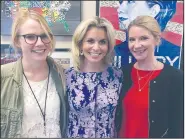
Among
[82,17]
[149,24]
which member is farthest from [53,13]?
[149,24]

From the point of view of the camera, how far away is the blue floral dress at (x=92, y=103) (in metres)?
1.14

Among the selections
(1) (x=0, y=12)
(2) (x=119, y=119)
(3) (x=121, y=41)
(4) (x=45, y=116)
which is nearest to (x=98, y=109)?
(2) (x=119, y=119)

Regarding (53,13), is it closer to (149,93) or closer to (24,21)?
(24,21)

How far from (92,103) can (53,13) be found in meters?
0.50

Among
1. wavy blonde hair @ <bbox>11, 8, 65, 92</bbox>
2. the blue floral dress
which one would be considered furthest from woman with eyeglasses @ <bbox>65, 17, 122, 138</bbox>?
wavy blonde hair @ <bbox>11, 8, 65, 92</bbox>

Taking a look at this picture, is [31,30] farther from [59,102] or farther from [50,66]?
[59,102]

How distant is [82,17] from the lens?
1186 millimetres

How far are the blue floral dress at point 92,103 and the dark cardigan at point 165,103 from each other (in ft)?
0.21

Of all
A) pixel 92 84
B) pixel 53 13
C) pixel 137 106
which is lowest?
pixel 137 106

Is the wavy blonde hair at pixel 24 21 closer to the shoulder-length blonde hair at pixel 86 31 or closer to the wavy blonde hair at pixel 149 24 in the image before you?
the shoulder-length blonde hair at pixel 86 31

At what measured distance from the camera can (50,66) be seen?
3.95 feet

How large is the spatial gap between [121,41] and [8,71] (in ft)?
1.96

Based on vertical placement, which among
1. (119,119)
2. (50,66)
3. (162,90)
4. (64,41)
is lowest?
(119,119)

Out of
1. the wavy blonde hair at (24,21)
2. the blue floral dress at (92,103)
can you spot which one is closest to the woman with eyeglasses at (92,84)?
the blue floral dress at (92,103)
